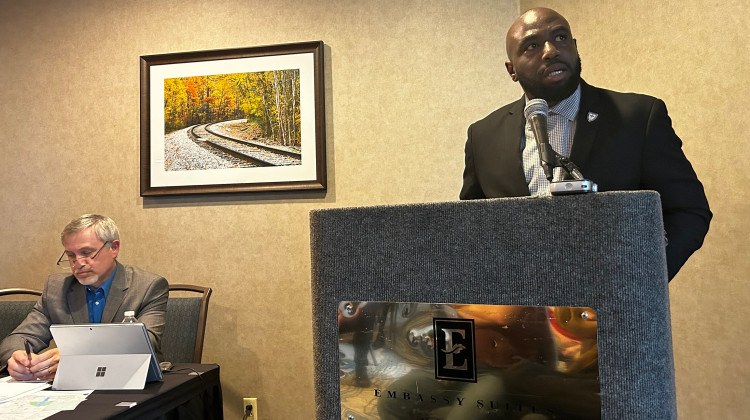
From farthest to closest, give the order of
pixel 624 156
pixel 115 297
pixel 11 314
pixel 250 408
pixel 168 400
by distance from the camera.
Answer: pixel 250 408 < pixel 11 314 < pixel 115 297 < pixel 168 400 < pixel 624 156

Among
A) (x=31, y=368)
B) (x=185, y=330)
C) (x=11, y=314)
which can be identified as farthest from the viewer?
(x=11, y=314)

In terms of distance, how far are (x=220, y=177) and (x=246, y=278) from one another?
→ 58cm

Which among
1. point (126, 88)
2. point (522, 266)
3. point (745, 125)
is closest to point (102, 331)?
point (522, 266)

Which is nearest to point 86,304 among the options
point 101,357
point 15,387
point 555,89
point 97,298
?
point 97,298

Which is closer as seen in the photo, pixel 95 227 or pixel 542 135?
pixel 542 135

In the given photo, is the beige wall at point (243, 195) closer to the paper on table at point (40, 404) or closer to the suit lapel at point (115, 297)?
the suit lapel at point (115, 297)

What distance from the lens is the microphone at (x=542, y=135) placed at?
0.73 metres

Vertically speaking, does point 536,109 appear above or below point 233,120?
below

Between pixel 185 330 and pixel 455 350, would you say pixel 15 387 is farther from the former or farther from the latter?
pixel 455 350

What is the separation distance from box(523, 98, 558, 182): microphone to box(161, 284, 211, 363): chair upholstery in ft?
7.09

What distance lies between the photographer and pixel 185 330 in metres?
2.61

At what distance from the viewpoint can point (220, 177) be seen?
3.08m

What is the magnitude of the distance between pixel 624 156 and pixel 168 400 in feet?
4.99

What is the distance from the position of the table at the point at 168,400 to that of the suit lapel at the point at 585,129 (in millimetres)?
1384
